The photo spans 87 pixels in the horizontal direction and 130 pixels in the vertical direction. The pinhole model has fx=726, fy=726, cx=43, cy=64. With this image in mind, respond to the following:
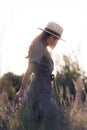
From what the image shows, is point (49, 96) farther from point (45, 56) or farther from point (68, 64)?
point (68, 64)

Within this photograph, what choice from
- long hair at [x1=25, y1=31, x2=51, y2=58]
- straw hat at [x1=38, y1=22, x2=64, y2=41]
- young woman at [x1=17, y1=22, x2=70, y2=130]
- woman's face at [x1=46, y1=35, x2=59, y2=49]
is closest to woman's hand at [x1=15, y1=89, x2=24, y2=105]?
young woman at [x1=17, y1=22, x2=70, y2=130]

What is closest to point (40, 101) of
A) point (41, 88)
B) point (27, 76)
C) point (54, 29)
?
point (41, 88)

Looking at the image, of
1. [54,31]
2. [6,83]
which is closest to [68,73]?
[6,83]

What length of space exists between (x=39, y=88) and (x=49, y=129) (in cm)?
52

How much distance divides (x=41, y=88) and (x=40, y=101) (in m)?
0.19

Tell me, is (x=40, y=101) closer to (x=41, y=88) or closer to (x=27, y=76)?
(x=41, y=88)

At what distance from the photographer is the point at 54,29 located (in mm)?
8328

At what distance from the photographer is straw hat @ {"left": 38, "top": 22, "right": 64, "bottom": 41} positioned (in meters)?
8.31

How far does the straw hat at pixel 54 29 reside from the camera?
8.31 m

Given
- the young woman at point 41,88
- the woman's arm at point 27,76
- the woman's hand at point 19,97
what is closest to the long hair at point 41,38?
the young woman at point 41,88

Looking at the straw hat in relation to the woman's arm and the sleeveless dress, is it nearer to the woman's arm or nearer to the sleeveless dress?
the sleeveless dress

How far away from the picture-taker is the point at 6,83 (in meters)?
10.1

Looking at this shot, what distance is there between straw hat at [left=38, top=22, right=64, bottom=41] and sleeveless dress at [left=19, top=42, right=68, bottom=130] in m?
0.25

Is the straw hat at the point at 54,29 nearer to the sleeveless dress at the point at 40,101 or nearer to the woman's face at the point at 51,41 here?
the woman's face at the point at 51,41
